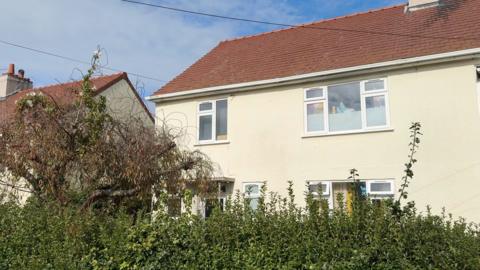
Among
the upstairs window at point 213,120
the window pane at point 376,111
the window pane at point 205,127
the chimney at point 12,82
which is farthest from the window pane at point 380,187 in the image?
the chimney at point 12,82

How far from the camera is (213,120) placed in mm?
14125

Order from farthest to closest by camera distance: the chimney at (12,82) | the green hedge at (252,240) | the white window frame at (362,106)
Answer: the chimney at (12,82)
the white window frame at (362,106)
the green hedge at (252,240)

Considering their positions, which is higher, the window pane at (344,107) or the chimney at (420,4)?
the chimney at (420,4)

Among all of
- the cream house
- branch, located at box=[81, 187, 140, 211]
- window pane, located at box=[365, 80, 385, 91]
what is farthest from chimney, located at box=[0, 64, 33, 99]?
window pane, located at box=[365, 80, 385, 91]

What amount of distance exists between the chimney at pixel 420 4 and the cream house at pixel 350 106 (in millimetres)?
30

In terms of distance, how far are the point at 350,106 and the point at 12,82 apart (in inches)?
715

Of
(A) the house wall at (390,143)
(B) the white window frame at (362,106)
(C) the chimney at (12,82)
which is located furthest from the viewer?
(C) the chimney at (12,82)

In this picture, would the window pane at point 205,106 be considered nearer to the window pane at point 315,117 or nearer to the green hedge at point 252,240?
the window pane at point 315,117

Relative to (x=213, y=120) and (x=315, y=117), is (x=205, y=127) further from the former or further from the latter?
(x=315, y=117)

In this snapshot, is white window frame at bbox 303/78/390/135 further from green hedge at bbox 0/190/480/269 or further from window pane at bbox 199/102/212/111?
green hedge at bbox 0/190/480/269

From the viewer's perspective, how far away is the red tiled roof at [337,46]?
38.7ft

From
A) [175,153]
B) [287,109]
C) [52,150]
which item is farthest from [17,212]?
[287,109]

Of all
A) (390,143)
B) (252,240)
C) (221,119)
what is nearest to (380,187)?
(390,143)

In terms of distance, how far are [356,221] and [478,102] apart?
24.6 feet
